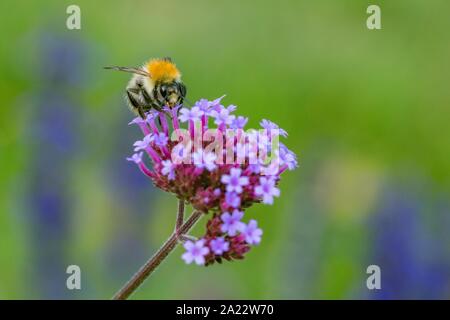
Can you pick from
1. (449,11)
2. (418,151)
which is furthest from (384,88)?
(449,11)

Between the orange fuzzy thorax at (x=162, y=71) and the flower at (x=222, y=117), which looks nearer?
the flower at (x=222, y=117)

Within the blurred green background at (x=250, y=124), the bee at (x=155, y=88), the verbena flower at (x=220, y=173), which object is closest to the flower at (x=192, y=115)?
the verbena flower at (x=220, y=173)

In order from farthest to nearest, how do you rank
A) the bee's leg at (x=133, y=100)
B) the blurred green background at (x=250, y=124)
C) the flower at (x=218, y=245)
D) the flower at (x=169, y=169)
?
1. the blurred green background at (x=250, y=124)
2. the bee's leg at (x=133, y=100)
3. the flower at (x=169, y=169)
4. the flower at (x=218, y=245)

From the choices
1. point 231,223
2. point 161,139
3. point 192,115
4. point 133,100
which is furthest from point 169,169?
point 133,100

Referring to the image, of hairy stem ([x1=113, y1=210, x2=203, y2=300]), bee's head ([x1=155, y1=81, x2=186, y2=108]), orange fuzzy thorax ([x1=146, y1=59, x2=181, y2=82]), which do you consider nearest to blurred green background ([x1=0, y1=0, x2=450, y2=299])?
orange fuzzy thorax ([x1=146, y1=59, x2=181, y2=82])

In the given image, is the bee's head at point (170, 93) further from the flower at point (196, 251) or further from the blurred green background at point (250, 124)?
the blurred green background at point (250, 124)

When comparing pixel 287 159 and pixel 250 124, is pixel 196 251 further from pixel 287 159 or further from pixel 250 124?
pixel 250 124
